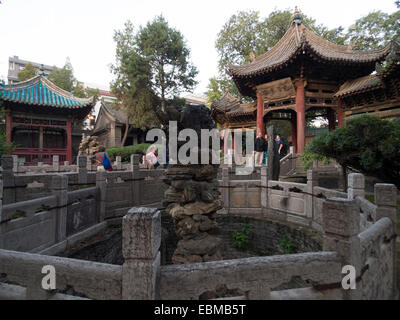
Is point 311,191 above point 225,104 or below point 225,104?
below

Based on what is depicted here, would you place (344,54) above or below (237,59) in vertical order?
below

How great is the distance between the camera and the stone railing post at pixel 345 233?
6.49 feet

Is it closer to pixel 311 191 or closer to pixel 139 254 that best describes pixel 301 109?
pixel 311 191

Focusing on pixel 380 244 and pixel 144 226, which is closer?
pixel 144 226

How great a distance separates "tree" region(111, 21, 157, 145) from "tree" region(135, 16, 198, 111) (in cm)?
61

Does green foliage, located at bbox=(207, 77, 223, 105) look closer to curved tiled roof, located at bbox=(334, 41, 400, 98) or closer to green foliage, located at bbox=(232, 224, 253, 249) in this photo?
curved tiled roof, located at bbox=(334, 41, 400, 98)

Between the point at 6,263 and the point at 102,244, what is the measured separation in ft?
11.0

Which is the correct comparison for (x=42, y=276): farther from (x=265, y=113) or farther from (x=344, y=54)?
(x=344, y=54)

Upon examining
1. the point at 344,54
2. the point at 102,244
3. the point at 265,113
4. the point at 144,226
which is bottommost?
the point at 102,244

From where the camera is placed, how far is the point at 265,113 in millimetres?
12367

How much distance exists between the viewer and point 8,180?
4828mm

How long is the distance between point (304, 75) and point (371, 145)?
7.48m

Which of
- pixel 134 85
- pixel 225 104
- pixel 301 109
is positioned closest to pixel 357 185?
pixel 301 109
